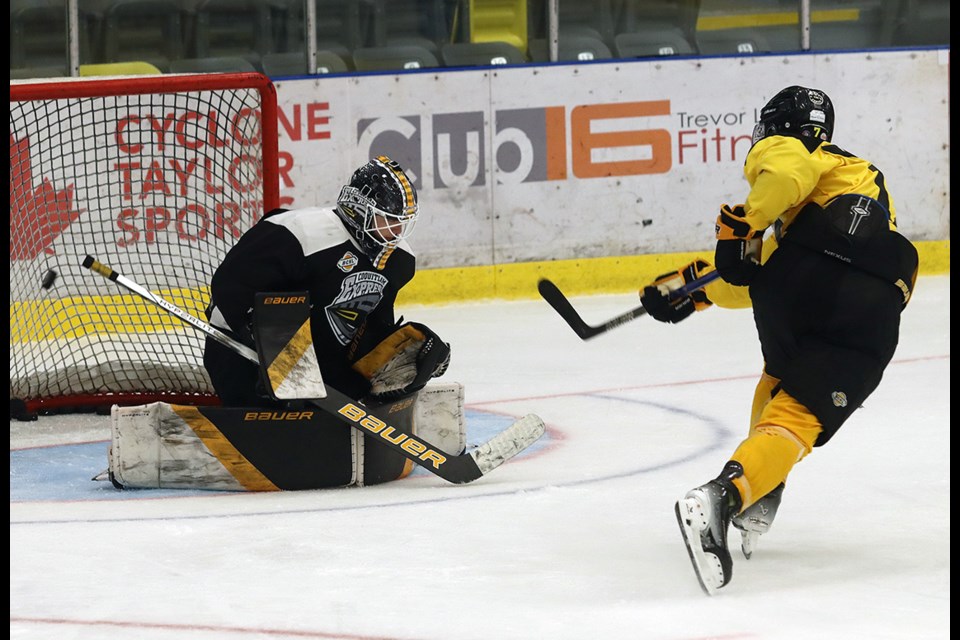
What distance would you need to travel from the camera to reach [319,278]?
12.1ft

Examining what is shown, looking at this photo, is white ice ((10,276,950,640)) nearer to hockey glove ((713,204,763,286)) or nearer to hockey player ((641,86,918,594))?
hockey player ((641,86,918,594))

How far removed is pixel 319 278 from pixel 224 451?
0.43 metres

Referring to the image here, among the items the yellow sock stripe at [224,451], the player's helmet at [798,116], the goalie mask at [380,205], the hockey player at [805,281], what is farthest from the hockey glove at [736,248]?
the yellow sock stripe at [224,451]

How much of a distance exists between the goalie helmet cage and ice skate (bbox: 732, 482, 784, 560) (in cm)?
195

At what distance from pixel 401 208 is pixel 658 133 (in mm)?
3536

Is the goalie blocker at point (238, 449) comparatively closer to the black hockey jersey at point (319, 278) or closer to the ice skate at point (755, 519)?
the black hockey jersey at point (319, 278)

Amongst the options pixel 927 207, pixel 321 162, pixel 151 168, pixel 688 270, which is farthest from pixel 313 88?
pixel 688 270

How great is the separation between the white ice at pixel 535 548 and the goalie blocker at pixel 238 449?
57mm

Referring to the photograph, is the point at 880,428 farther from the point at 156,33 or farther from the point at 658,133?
the point at 156,33

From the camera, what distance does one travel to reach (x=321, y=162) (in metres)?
6.69

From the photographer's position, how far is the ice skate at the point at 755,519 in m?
2.91

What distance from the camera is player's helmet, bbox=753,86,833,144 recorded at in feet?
9.67

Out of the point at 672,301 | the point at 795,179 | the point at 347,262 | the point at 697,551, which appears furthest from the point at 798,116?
the point at 347,262

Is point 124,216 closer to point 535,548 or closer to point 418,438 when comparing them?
point 418,438
